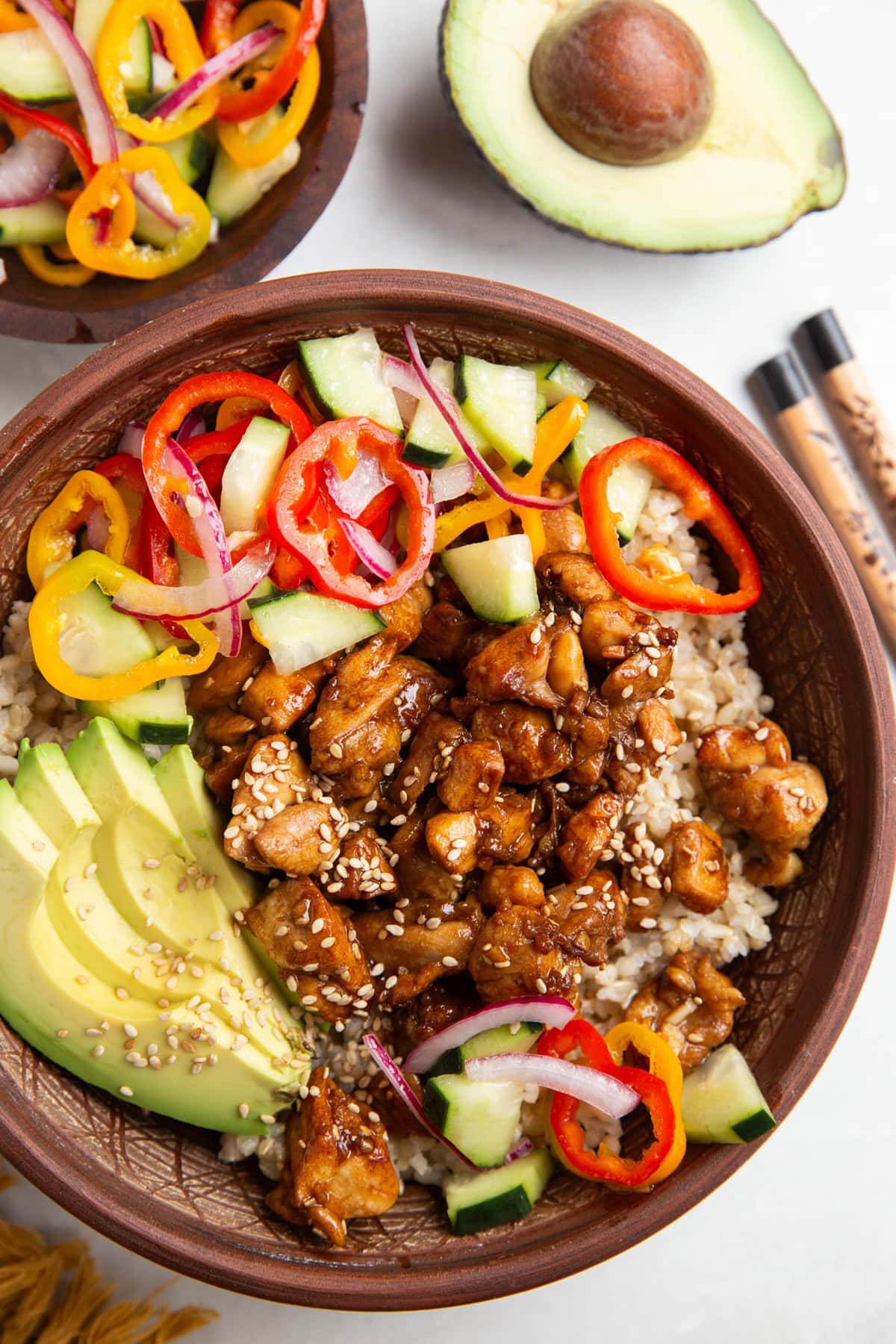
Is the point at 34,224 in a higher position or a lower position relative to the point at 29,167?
lower

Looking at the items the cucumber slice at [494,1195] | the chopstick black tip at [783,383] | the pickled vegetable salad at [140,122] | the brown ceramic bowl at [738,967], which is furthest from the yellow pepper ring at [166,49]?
the cucumber slice at [494,1195]

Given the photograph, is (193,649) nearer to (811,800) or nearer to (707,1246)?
(811,800)

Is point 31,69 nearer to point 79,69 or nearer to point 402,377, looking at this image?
point 79,69

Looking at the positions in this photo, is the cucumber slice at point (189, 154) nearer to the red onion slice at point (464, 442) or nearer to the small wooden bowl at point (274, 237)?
the small wooden bowl at point (274, 237)

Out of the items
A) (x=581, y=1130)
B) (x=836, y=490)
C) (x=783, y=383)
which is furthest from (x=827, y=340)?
(x=581, y=1130)

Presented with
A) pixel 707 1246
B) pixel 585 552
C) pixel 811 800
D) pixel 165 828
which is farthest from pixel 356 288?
pixel 707 1246

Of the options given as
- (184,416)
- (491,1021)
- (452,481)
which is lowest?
(491,1021)
